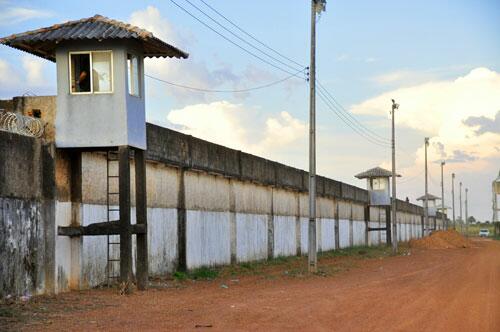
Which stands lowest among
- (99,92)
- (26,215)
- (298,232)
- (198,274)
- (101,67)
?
(198,274)

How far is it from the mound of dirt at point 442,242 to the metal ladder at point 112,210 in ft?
141

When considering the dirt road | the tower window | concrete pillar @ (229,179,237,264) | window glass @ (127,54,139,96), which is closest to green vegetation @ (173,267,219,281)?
the dirt road

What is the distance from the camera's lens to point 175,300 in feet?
54.3

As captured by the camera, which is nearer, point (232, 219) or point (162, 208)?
point (162, 208)

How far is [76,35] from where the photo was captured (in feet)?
56.2

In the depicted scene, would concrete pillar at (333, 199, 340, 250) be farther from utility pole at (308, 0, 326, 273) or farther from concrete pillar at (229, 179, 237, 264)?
utility pole at (308, 0, 326, 273)

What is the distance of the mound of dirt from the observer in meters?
60.5

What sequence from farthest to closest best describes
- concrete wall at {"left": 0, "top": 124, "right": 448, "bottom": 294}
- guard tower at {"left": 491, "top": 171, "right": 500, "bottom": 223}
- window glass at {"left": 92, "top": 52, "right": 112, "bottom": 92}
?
guard tower at {"left": 491, "top": 171, "right": 500, "bottom": 223}, window glass at {"left": 92, "top": 52, "right": 112, "bottom": 92}, concrete wall at {"left": 0, "top": 124, "right": 448, "bottom": 294}

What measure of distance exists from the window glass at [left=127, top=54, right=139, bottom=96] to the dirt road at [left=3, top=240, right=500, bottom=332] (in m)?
4.68

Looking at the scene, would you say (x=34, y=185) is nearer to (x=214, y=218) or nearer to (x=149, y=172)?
(x=149, y=172)

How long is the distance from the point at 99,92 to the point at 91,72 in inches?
20.4

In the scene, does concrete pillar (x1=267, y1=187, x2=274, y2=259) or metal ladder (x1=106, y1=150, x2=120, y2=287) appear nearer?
metal ladder (x1=106, y1=150, x2=120, y2=287)

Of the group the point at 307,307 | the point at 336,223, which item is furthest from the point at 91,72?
the point at 336,223

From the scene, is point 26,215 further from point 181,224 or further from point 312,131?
point 312,131
